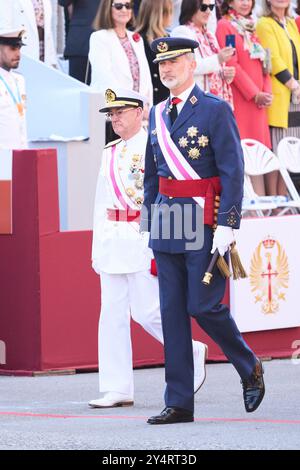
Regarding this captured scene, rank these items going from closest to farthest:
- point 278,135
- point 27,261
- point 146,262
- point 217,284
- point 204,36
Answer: point 217,284 → point 146,262 → point 27,261 → point 204,36 → point 278,135

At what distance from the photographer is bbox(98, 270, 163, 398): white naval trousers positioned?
8.06 m

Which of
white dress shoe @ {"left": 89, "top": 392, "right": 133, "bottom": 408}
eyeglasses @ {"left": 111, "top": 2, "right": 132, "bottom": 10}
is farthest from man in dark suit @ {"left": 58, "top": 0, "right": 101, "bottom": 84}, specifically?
white dress shoe @ {"left": 89, "top": 392, "right": 133, "bottom": 408}

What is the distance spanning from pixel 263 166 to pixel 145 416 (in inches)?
202

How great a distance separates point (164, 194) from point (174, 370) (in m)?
0.86

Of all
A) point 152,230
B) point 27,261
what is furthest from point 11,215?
point 152,230

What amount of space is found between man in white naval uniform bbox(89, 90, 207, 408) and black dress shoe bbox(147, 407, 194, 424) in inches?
34.7

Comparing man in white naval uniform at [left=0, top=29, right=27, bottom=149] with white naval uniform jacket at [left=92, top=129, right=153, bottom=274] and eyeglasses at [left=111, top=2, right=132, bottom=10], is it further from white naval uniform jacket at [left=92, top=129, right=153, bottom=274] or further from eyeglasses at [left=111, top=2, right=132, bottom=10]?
white naval uniform jacket at [left=92, top=129, right=153, bottom=274]

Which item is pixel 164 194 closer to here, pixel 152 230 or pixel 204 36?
pixel 152 230

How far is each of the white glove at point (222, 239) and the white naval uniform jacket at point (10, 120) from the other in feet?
12.3

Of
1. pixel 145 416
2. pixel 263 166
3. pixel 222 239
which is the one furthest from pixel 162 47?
pixel 263 166

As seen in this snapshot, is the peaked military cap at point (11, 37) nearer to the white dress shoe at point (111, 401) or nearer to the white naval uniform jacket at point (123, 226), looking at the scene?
the white naval uniform jacket at point (123, 226)

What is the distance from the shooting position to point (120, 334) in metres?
8.09

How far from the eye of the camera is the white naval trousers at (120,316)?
8.06 meters

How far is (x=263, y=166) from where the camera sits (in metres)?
12.4
